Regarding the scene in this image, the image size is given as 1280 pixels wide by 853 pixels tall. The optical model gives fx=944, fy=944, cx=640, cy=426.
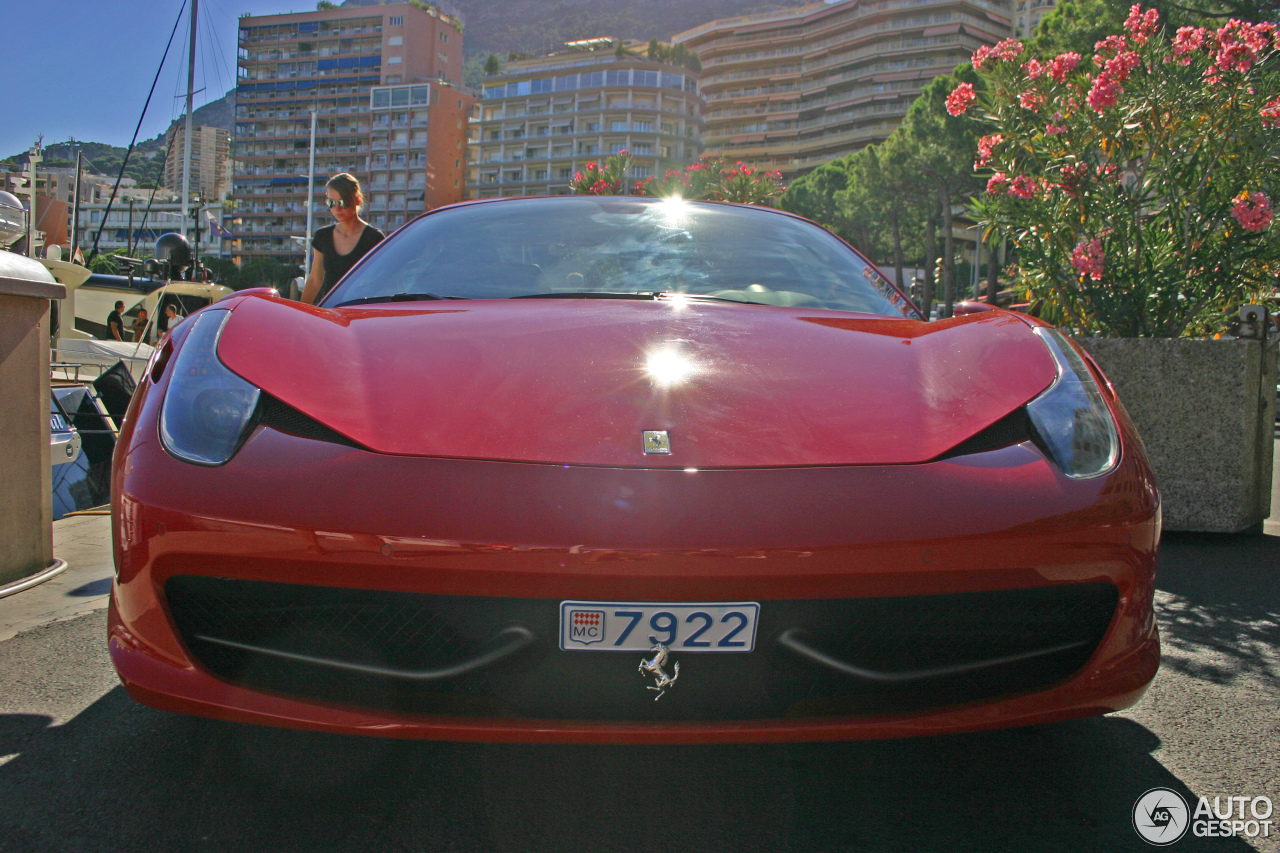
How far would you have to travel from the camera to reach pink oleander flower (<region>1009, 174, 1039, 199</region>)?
5293mm

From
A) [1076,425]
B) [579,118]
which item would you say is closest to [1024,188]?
[1076,425]

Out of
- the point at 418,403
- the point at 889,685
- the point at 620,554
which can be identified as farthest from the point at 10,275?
the point at 889,685

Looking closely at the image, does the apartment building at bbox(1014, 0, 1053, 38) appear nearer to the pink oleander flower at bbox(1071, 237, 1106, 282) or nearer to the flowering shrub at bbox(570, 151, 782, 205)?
the flowering shrub at bbox(570, 151, 782, 205)

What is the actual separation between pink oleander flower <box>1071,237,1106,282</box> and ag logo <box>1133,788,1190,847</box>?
367cm

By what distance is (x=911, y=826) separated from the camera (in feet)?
5.07

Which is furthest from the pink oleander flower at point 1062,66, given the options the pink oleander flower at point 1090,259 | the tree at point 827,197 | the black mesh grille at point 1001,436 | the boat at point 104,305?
the tree at point 827,197

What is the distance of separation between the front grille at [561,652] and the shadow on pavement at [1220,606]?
1342 millimetres

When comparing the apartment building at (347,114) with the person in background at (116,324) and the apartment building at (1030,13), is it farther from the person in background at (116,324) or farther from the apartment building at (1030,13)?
the person in background at (116,324)

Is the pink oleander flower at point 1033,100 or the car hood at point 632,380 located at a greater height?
the pink oleander flower at point 1033,100

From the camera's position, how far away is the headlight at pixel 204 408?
146 centimetres

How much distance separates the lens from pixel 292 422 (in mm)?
1508

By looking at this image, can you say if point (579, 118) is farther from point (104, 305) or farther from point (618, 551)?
point (618, 551)

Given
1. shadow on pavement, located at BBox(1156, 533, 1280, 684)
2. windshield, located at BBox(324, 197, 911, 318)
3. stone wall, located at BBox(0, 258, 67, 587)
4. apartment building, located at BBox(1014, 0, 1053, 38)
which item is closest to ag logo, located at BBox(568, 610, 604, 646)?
windshield, located at BBox(324, 197, 911, 318)

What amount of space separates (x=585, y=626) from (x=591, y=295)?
1102mm
